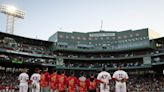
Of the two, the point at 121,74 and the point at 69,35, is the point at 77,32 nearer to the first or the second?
the point at 69,35

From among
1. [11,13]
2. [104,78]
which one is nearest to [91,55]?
[11,13]

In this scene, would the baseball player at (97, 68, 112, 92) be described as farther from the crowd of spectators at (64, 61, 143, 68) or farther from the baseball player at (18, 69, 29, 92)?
the crowd of spectators at (64, 61, 143, 68)

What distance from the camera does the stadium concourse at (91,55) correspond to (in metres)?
46.7

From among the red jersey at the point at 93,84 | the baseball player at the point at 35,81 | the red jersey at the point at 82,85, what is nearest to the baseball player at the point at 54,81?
the baseball player at the point at 35,81

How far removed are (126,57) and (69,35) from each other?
1503cm

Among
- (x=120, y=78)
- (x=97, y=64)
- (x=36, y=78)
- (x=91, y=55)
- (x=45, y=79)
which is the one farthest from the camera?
(x=91, y=55)

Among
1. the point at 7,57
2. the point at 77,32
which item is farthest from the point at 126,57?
the point at 7,57

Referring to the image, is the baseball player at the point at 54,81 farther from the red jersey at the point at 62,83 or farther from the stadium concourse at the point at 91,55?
the stadium concourse at the point at 91,55

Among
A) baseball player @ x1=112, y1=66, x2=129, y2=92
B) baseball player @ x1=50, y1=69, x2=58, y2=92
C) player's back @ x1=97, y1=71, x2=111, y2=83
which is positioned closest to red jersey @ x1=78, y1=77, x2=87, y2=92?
player's back @ x1=97, y1=71, x2=111, y2=83

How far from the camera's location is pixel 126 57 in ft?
170

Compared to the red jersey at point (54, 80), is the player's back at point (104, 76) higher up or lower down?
higher up

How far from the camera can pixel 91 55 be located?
2267 inches

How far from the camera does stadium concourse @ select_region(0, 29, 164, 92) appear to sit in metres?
46.7

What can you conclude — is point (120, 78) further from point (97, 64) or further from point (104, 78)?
point (97, 64)
